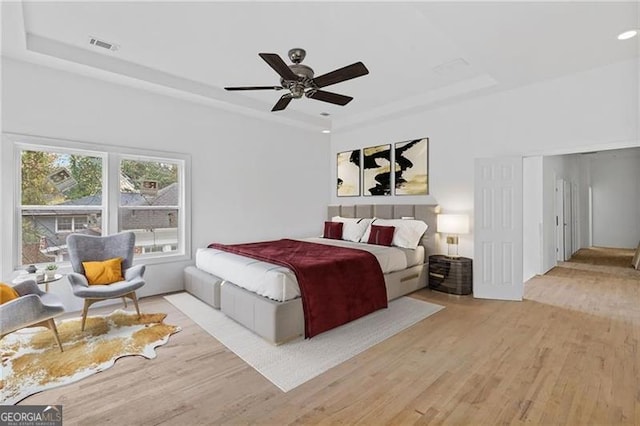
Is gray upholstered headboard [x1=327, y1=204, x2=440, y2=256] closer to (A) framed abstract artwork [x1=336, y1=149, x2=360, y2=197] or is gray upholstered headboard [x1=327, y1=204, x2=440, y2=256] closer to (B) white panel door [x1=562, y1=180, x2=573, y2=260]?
(A) framed abstract artwork [x1=336, y1=149, x2=360, y2=197]

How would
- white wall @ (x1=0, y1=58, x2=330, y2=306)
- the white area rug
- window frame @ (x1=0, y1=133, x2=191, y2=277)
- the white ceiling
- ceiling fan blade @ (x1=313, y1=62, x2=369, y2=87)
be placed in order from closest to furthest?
the white area rug < ceiling fan blade @ (x1=313, y1=62, x2=369, y2=87) < the white ceiling < window frame @ (x1=0, y1=133, x2=191, y2=277) < white wall @ (x1=0, y1=58, x2=330, y2=306)

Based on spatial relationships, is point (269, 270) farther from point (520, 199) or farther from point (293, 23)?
point (520, 199)

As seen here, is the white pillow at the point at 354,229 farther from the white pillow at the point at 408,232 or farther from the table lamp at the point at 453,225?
the table lamp at the point at 453,225

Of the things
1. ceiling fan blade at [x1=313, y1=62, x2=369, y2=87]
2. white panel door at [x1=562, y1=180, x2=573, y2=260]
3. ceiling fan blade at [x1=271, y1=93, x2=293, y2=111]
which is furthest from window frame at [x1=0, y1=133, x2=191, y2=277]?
white panel door at [x1=562, y1=180, x2=573, y2=260]

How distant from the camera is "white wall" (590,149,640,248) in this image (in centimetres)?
843

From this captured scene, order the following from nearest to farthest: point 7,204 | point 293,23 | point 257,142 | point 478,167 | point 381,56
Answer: point 293,23 → point 7,204 → point 381,56 → point 478,167 → point 257,142

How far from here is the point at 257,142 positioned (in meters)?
5.58

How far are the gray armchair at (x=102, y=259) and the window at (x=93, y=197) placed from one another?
0.41 meters

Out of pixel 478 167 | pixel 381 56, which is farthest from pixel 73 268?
pixel 478 167

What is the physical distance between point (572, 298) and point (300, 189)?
4.80 m

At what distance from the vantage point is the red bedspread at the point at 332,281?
307cm

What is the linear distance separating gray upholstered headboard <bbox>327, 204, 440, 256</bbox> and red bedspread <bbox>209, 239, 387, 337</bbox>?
158 centimetres

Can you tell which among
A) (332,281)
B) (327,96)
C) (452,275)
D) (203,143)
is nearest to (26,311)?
(332,281)

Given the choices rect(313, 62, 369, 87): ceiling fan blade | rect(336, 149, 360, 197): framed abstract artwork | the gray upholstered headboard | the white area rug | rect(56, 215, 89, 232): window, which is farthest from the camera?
rect(336, 149, 360, 197): framed abstract artwork
